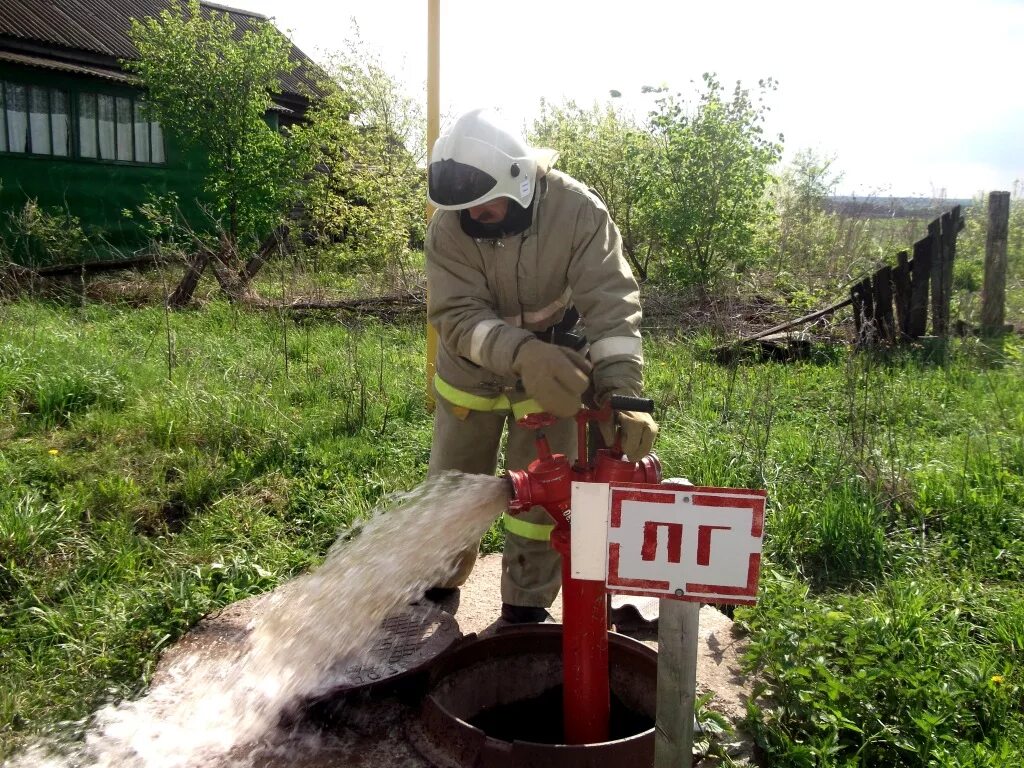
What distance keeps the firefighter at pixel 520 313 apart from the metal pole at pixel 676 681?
0.64 m

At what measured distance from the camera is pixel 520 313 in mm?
2896

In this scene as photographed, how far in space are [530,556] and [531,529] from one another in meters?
0.14

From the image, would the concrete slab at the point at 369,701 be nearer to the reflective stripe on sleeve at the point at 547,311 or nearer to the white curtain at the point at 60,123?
the reflective stripe on sleeve at the point at 547,311

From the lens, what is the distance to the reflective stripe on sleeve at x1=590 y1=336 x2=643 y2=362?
2.54m

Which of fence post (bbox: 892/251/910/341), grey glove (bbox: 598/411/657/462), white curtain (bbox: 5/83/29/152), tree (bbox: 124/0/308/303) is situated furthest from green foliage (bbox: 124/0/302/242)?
grey glove (bbox: 598/411/657/462)

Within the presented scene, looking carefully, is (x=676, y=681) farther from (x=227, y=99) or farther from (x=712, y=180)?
(x=227, y=99)

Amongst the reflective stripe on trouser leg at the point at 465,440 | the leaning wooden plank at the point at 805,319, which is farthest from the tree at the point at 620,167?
the reflective stripe on trouser leg at the point at 465,440

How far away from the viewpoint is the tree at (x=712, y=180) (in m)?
8.17

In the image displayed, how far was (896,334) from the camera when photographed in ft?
22.7

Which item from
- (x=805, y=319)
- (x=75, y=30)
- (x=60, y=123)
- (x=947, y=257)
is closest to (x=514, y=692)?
(x=805, y=319)

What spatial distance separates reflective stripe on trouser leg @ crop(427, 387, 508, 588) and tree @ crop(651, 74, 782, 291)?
5651 mm

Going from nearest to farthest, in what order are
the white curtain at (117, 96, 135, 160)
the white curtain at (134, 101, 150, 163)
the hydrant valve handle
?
the hydrant valve handle < the white curtain at (117, 96, 135, 160) < the white curtain at (134, 101, 150, 163)

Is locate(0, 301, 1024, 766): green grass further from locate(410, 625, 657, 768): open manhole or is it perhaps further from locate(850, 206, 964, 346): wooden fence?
locate(850, 206, 964, 346): wooden fence

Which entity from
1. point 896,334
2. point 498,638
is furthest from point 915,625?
point 896,334
